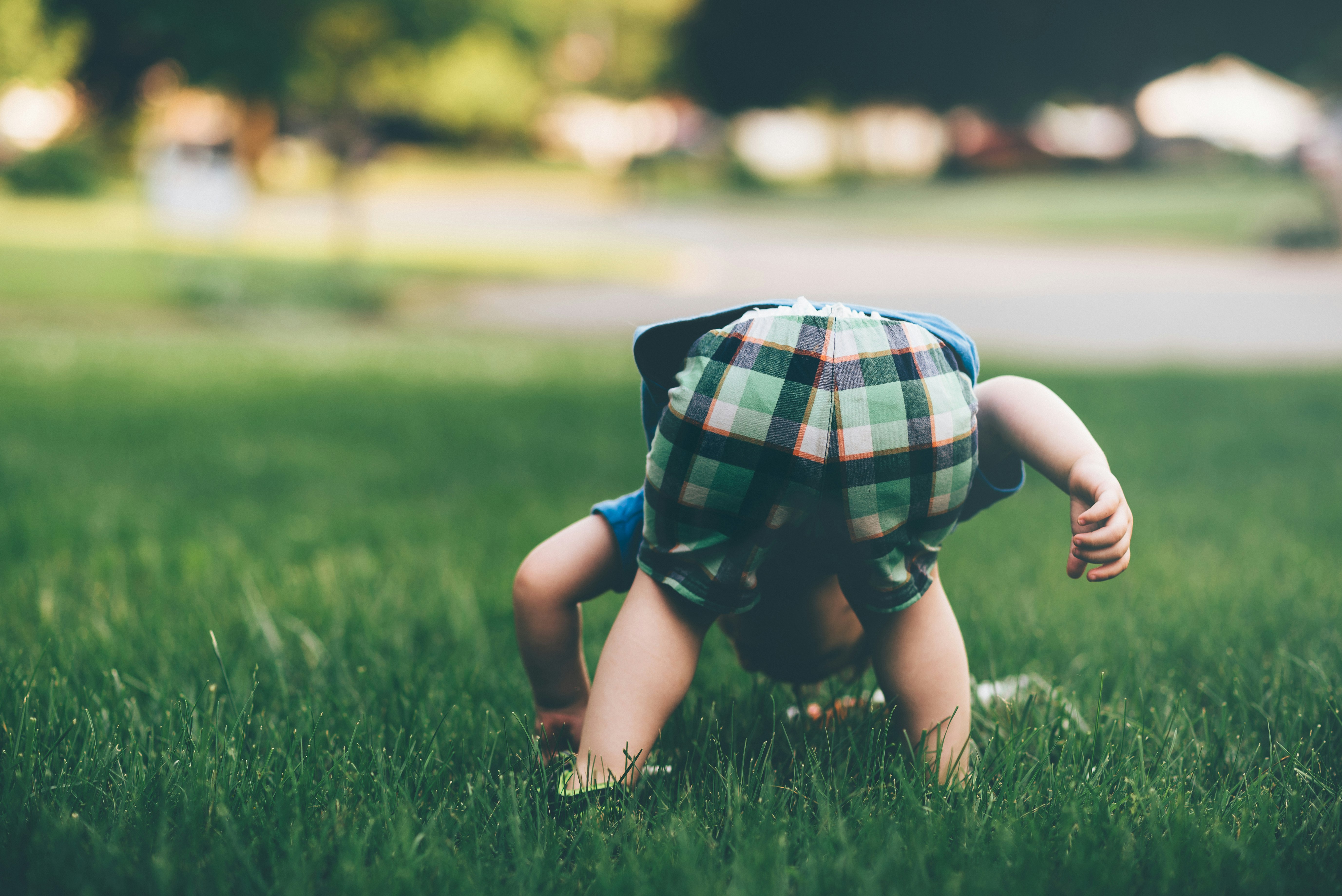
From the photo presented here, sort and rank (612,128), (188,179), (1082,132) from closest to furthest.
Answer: (188,179), (1082,132), (612,128)

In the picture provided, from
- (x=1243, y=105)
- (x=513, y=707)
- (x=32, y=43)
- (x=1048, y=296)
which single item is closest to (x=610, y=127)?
(x=1243, y=105)

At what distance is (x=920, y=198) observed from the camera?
33.9 metres

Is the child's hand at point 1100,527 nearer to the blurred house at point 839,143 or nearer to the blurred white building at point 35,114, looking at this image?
the blurred white building at point 35,114

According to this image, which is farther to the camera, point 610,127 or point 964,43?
point 610,127

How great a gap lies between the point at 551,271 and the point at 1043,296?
20.6 ft

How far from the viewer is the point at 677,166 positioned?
4478 centimetres

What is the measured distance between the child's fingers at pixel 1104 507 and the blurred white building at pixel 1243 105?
4035cm

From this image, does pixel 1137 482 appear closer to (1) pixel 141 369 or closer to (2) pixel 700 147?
(1) pixel 141 369

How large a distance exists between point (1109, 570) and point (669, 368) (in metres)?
0.69

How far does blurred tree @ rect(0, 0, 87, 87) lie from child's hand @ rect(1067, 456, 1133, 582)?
28.2 feet

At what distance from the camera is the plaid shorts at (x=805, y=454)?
1.58 metres

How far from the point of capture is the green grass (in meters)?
1.51

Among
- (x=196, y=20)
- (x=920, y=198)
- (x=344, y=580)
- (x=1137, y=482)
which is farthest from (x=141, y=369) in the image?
(x=920, y=198)

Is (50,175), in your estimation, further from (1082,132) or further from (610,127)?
(1082,132)
